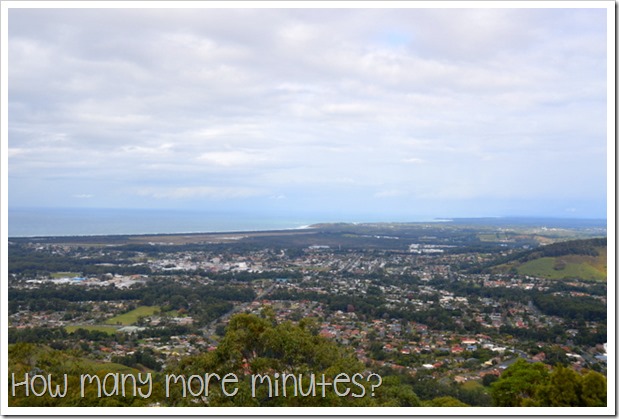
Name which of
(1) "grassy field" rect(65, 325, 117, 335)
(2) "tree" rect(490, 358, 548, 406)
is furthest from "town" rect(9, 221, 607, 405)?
(2) "tree" rect(490, 358, 548, 406)

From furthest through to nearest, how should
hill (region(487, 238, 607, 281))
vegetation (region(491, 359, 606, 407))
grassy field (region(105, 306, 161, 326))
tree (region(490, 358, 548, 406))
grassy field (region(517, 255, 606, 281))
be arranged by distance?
hill (region(487, 238, 607, 281)), grassy field (region(517, 255, 606, 281)), grassy field (region(105, 306, 161, 326)), tree (region(490, 358, 548, 406)), vegetation (region(491, 359, 606, 407))

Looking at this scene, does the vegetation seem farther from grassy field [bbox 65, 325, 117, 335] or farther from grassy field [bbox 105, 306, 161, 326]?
grassy field [bbox 105, 306, 161, 326]

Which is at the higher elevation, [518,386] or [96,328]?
[518,386]

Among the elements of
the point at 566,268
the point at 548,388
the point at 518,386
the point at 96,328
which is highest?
the point at 548,388

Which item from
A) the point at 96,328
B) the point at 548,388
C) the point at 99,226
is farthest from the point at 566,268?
the point at 99,226

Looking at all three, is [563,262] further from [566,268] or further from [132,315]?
[132,315]

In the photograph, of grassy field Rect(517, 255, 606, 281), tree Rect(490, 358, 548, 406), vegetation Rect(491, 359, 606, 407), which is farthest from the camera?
grassy field Rect(517, 255, 606, 281)

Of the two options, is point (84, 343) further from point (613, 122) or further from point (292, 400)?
point (613, 122)
